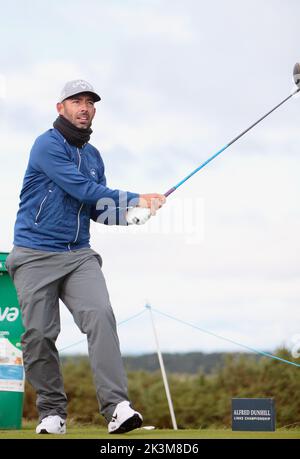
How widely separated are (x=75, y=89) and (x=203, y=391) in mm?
4289

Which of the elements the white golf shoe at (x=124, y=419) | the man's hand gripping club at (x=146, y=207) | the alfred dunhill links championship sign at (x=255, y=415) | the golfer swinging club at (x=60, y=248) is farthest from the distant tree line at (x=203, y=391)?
the man's hand gripping club at (x=146, y=207)

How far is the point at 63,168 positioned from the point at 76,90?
49 cm

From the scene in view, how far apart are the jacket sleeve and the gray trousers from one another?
355 mm

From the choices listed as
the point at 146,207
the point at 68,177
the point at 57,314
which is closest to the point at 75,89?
the point at 68,177

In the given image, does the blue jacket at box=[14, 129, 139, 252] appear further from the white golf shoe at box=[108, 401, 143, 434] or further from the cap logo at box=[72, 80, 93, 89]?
the white golf shoe at box=[108, 401, 143, 434]

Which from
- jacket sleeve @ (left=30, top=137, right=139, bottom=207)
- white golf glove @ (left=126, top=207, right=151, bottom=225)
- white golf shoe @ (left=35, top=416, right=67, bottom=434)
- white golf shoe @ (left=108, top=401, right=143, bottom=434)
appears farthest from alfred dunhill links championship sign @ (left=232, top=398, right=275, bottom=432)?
jacket sleeve @ (left=30, top=137, right=139, bottom=207)

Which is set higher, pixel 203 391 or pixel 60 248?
pixel 60 248

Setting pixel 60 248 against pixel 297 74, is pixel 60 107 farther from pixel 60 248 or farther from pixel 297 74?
pixel 297 74

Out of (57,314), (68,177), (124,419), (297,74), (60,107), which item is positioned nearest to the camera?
(124,419)

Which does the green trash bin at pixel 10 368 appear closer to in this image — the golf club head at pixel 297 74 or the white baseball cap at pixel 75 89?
the white baseball cap at pixel 75 89

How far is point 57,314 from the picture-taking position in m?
4.70
